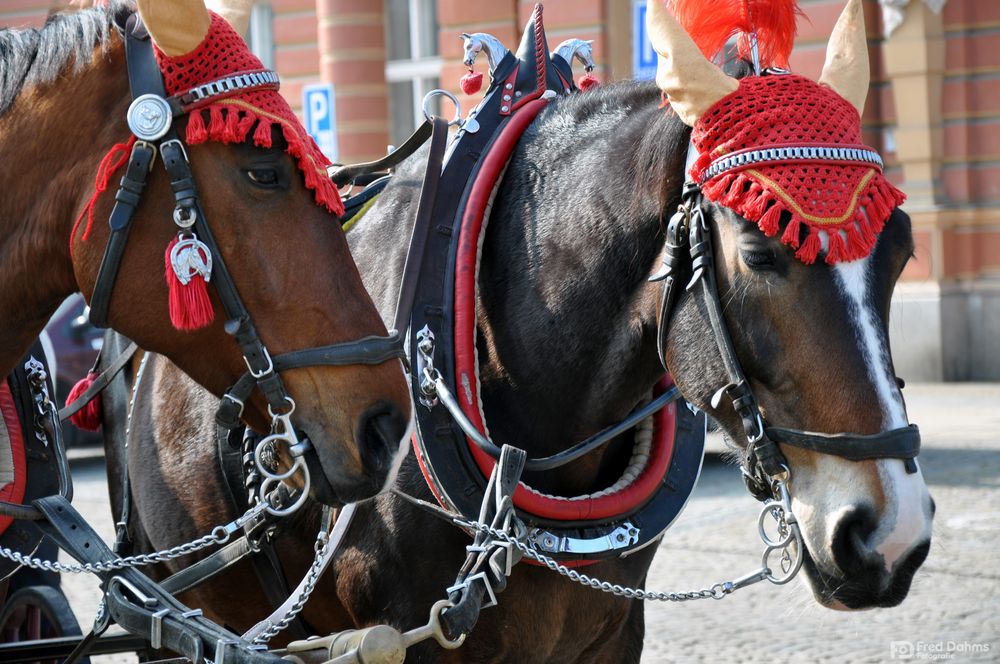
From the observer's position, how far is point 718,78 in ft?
7.66

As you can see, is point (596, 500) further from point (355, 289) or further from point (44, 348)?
point (44, 348)

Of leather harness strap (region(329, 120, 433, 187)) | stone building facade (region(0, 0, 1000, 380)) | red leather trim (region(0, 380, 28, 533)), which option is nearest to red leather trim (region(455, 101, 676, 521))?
leather harness strap (region(329, 120, 433, 187))

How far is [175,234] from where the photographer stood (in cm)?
210

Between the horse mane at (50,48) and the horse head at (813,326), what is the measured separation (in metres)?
0.92

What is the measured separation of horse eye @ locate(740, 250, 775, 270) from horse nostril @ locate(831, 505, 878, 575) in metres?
0.42

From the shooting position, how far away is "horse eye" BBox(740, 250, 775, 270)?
2.24m

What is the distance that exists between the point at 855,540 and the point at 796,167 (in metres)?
0.62

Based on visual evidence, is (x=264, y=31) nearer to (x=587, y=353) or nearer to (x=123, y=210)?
(x=587, y=353)

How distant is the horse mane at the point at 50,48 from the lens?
2.20 meters

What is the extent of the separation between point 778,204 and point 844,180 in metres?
0.14

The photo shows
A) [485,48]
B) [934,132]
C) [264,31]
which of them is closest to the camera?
[485,48]

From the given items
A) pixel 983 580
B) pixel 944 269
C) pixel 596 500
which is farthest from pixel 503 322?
pixel 944 269

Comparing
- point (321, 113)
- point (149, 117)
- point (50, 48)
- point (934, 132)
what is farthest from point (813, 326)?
point (934, 132)

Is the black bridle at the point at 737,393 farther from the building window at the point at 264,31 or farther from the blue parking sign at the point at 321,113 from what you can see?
the building window at the point at 264,31
